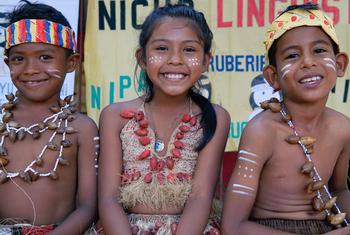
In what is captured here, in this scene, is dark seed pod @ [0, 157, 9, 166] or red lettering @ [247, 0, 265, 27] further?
red lettering @ [247, 0, 265, 27]

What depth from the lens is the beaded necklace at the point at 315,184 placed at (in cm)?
258

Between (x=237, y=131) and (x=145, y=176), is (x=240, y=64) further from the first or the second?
(x=145, y=176)

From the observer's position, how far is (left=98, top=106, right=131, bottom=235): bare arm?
2611 mm

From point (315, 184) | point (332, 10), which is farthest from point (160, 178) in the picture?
point (332, 10)

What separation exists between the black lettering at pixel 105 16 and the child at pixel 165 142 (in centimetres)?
143

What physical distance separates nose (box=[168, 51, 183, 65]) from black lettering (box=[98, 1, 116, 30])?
164 centimetres

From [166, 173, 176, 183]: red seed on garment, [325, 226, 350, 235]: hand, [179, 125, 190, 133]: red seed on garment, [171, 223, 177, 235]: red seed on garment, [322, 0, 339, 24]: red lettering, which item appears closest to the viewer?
[325, 226, 350, 235]: hand

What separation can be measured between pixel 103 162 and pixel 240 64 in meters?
1.77

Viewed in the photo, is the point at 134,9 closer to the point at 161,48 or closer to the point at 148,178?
the point at 161,48

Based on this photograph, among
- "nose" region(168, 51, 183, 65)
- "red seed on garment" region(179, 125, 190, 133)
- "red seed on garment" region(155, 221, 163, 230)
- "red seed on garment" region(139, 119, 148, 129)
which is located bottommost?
"red seed on garment" region(155, 221, 163, 230)

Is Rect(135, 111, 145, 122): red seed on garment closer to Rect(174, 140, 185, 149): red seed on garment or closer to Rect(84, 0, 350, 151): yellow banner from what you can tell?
Rect(174, 140, 185, 149): red seed on garment

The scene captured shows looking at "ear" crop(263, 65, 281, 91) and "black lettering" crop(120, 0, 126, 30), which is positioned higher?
"black lettering" crop(120, 0, 126, 30)

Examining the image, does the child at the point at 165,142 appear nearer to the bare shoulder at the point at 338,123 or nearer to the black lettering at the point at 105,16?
the bare shoulder at the point at 338,123

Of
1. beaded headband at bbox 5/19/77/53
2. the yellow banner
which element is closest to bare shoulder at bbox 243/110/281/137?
beaded headband at bbox 5/19/77/53
